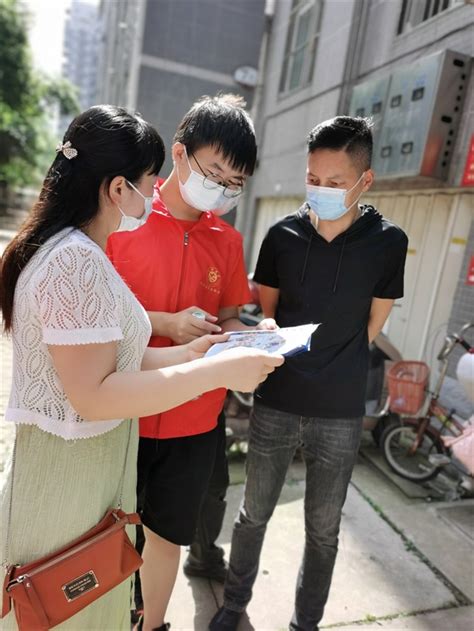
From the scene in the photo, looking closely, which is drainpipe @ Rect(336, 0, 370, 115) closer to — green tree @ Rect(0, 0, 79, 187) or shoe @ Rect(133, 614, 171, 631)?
shoe @ Rect(133, 614, 171, 631)

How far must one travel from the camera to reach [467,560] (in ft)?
8.70

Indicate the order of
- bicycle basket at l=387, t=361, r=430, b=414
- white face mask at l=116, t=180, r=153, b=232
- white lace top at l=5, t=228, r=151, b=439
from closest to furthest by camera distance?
1. white lace top at l=5, t=228, r=151, b=439
2. white face mask at l=116, t=180, r=153, b=232
3. bicycle basket at l=387, t=361, r=430, b=414

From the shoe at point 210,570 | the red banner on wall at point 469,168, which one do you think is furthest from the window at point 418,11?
the shoe at point 210,570

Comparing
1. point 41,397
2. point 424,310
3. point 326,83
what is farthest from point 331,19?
point 41,397

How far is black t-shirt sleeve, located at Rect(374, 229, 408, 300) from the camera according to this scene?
1.77 metres

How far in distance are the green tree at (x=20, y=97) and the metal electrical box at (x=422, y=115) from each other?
1735cm

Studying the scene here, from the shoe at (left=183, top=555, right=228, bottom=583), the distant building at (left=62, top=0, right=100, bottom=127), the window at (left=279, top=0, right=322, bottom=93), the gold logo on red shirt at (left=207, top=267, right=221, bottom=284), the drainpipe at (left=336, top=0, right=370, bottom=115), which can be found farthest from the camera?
the distant building at (left=62, top=0, right=100, bottom=127)

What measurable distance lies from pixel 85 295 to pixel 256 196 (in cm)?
807

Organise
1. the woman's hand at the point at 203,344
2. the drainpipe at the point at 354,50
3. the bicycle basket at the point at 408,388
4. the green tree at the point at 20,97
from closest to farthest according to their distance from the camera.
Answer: the woman's hand at the point at 203,344 < the bicycle basket at the point at 408,388 < the drainpipe at the point at 354,50 < the green tree at the point at 20,97

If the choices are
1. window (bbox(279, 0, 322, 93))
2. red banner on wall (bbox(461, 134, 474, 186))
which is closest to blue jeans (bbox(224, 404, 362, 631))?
red banner on wall (bbox(461, 134, 474, 186))

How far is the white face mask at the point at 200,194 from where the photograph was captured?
1.62m

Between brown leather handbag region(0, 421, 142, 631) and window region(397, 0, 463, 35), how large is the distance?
5058 millimetres

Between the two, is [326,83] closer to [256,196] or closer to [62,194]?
[256,196]

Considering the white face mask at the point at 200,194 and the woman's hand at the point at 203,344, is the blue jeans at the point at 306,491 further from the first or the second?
the white face mask at the point at 200,194
